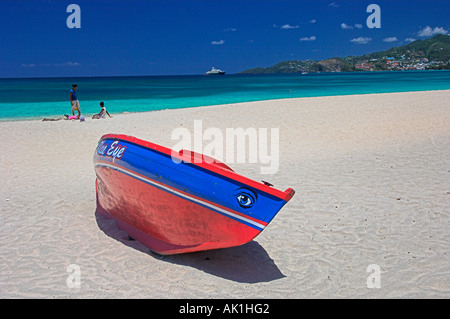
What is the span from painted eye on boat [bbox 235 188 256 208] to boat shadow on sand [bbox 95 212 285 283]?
0.87m

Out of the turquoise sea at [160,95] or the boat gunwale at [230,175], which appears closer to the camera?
the boat gunwale at [230,175]

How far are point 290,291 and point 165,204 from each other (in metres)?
1.69

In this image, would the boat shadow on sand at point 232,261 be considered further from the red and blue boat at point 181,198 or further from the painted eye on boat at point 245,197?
the painted eye on boat at point 245,197

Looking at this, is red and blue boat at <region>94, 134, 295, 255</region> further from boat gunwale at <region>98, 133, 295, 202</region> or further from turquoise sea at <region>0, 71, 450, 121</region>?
turquoise sea at <region>0, 71, 450, 121</region>

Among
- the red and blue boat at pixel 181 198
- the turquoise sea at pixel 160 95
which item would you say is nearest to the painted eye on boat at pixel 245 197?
the red and blue boat at pixel 181 198

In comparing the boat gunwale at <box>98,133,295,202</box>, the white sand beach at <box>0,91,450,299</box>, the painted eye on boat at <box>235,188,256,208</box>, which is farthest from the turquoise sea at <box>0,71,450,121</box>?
the painted eye on boat at <box>235,188,256,208</box>

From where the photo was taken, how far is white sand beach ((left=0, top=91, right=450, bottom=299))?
13.0ft

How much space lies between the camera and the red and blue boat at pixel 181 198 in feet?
12.9

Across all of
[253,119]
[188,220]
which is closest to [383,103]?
[253,119]

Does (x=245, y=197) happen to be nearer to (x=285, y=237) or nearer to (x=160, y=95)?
(x=285, y=237)

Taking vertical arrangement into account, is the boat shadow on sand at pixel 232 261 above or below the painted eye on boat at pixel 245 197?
below

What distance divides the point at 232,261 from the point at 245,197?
1057 mm

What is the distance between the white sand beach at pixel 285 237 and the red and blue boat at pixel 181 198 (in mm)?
301

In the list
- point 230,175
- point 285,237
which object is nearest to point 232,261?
point 285,237
